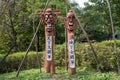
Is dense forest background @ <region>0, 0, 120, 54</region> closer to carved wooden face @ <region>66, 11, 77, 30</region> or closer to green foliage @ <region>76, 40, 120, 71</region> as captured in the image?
green foliage @ <region>76, 40, 120, 71</region>

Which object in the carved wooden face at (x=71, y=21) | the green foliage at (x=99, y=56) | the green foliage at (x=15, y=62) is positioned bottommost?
the green foliage at (x=15, y=62)

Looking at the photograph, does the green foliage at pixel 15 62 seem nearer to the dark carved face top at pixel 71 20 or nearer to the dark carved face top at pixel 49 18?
the dark carved face top at pixel 49 18

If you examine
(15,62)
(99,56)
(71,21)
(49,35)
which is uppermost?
(71,21)

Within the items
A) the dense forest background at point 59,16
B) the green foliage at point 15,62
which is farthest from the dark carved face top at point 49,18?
the dense forest background at point 59,16

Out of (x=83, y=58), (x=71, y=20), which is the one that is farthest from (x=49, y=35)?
(x=83, y=58)

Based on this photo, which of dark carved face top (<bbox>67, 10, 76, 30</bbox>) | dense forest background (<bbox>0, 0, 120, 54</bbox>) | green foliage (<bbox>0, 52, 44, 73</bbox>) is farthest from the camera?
dense forest background (<bbox>0, 0, 120, 54</bbox>)

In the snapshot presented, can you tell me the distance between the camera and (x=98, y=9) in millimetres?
17297

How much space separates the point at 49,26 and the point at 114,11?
25.7 ft

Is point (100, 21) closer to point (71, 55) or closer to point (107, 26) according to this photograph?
point (107, 26)

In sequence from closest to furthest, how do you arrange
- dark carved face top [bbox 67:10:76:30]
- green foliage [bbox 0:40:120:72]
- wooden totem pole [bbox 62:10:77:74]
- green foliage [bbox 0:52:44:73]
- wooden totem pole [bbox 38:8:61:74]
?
1. wooden totem pole [bbox 62:10:77:74]
2. dark carved face top [bbox 67:10:76:30]
3. wooden totem pole [bbox 38:8:61:74]
4. green foliage [bbox 0:40:120:72]
5. green foliage [bbox 0:52:44:73]

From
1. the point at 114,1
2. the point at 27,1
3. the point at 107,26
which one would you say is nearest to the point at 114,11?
the point at 114,1

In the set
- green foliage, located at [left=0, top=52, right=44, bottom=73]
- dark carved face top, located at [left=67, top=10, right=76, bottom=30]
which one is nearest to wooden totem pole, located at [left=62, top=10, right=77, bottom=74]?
dark carved face top, located at [left=67, top=10, right=76, bottom=30]

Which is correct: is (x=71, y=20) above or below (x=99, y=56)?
above

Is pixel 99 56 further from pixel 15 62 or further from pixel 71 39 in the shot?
pixel 15 62
